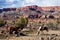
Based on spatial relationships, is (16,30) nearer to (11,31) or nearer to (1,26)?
(11,31)

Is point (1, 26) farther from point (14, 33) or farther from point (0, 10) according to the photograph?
point (0, 10)

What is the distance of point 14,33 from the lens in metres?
30.3

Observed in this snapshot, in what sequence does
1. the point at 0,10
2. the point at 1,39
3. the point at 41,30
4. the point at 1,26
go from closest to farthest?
the point at 1,39, the point at 41,30, the point at 1,26, the point at 0,10

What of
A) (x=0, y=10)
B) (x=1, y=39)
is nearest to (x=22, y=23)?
(x=1, y=39)

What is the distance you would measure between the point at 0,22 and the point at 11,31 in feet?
74.0

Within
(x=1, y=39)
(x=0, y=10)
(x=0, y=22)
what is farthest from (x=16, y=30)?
(x=0, y=10)

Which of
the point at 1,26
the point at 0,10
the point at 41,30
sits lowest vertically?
the point at 0,10

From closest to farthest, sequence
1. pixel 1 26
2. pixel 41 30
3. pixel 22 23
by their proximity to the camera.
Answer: pixel 41 30 < pixel 22 23 < pixel 1 26

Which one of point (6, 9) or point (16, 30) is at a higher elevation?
point (16, 30)

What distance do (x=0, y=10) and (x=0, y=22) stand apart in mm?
146914

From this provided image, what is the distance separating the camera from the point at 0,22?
174ft

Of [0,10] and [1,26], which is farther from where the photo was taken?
[0,10]

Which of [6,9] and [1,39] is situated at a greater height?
[1,39]

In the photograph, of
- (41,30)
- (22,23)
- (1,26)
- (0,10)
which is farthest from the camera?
(0,10)
